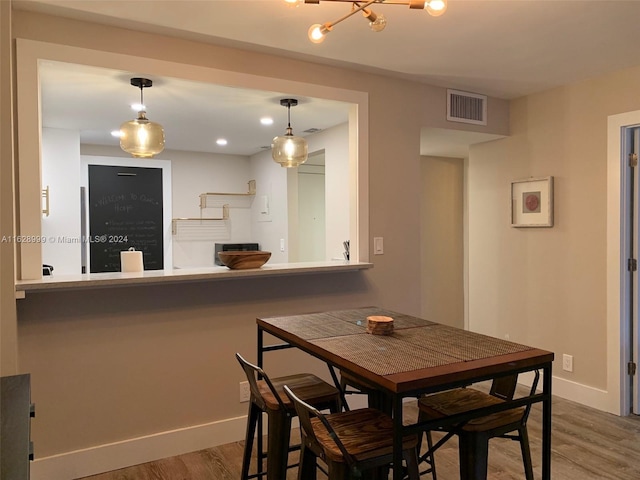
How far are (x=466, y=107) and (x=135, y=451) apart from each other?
11.0ft

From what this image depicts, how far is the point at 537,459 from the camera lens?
271 cm

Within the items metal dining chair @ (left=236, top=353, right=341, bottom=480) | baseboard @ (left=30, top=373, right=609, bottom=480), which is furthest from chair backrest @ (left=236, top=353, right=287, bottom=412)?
baseboard @ (left=30, top=373, right=609, bottom=480)

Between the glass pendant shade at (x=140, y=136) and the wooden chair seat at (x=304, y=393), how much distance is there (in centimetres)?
178

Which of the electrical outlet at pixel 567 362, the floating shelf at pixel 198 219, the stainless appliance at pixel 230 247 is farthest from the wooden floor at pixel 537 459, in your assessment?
the floating shelf at pixel 198 219

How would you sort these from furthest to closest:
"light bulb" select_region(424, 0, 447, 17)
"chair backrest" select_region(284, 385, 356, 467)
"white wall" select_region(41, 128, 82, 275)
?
"white wall" select_region(41, 128, 82, 275) < "light bulb" select_region(424, 0, 447, 17) < "chair backrest" select_region(284, 385, 356, 467)

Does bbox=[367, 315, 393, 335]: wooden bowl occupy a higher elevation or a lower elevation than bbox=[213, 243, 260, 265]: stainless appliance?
lower

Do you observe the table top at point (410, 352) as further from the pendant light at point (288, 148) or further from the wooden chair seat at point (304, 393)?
the pendant light at point (288, 148)

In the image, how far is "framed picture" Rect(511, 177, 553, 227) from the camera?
376 centimetres

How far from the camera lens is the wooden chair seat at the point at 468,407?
1.75 m

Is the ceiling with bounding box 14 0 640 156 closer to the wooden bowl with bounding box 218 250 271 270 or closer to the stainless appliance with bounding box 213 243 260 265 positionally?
the wooden bowl with bounding box 218 250 271 270

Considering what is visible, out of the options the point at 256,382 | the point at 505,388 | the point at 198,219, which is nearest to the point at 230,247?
the point at 198,219

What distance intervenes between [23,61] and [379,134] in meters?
2.17

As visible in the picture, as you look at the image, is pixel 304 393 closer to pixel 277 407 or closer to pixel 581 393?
pixel 277 407

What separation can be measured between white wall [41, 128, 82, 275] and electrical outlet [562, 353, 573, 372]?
15.0ft
